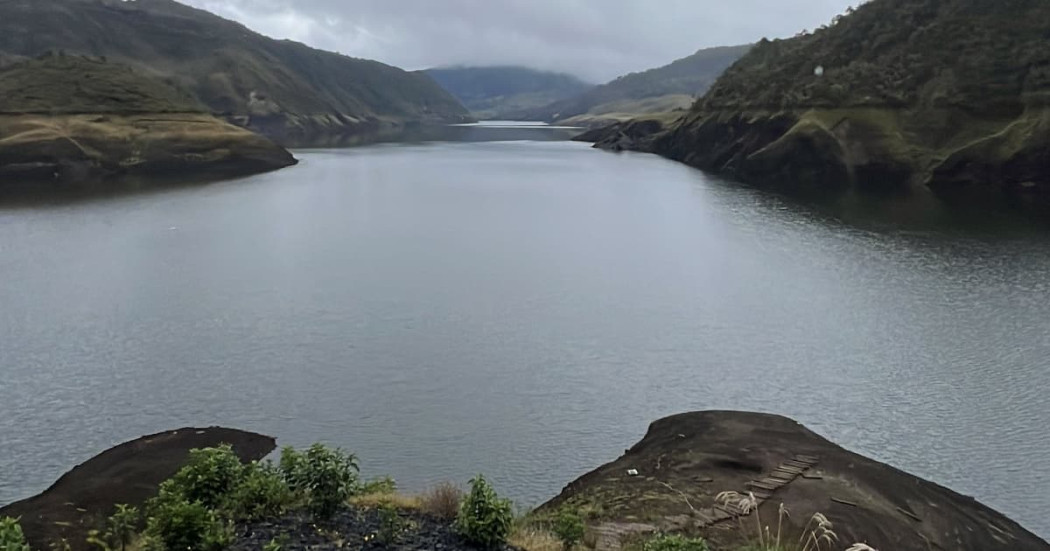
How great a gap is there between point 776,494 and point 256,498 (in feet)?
31.2

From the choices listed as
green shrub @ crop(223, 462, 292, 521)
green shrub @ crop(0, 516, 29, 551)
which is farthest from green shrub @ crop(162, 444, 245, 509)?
green shrub @ crop(0, 516, 29, 551)

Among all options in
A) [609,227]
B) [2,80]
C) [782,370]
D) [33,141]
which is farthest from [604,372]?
[2,80]

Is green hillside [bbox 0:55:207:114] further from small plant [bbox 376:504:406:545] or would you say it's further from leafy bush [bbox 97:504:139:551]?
small plant [bbox 376:504:406:545]

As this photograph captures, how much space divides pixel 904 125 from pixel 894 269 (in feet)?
181

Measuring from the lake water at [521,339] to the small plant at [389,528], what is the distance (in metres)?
6.31

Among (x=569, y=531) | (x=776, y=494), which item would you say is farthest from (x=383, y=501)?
(x=776, y=494)

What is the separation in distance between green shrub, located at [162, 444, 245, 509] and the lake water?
6305 millimetres

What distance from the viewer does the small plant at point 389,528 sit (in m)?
11.3

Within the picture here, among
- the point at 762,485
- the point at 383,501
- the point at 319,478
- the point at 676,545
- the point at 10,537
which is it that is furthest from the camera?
the point at 762,485

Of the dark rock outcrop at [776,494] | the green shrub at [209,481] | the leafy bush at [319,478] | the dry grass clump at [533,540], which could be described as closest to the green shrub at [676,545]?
the dry grass clump at [533,540]

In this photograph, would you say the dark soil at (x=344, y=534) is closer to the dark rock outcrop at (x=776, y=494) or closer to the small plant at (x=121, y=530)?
the small plant at (x=121, y=530)

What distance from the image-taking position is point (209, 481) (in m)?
12.2

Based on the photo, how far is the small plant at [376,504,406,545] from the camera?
11312 mm

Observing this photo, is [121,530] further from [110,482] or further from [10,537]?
[110,482]
